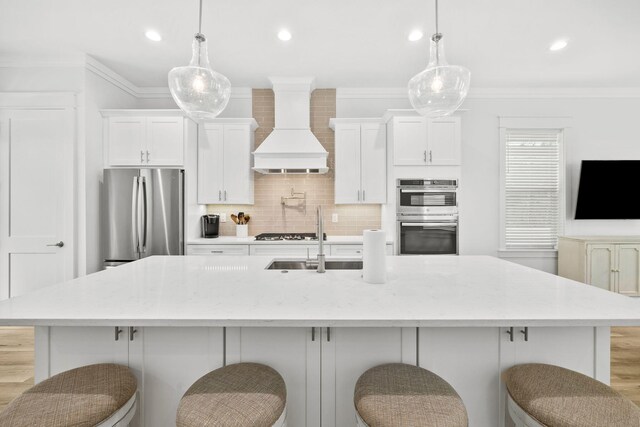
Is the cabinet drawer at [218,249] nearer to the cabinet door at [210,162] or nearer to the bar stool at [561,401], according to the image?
the cabinet door at [210,162]

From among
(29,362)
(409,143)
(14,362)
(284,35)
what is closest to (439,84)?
(284,35)

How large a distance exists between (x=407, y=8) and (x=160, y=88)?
3.33 metres

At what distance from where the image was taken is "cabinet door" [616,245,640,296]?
382cm

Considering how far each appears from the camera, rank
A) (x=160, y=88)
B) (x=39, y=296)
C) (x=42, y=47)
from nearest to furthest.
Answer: (x=39, y=296) < (x=42, y=47) < (x=160, y=88)

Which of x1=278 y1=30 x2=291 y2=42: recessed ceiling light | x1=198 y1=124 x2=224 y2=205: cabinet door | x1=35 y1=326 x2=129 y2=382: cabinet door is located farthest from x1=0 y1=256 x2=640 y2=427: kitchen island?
x1=198 y1=124 x2=224 y2=205: cabinet door

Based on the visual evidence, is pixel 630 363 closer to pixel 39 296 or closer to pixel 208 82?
pixel 208 82

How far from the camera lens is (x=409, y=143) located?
3.79m

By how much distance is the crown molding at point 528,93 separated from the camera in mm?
4285

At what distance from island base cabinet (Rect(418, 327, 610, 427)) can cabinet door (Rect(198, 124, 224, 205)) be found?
331cm

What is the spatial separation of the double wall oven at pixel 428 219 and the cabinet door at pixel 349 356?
8.00ft

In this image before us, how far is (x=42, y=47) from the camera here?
3.25 meters

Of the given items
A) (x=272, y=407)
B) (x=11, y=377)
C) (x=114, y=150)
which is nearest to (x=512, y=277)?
(x=272, y=407)

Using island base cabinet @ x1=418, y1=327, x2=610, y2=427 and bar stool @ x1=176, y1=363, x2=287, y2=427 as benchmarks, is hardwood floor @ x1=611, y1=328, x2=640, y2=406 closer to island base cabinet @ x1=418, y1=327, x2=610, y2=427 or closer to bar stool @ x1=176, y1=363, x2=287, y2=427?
island base cabinet @ x1=418, y1=327, x2=610, y2=427

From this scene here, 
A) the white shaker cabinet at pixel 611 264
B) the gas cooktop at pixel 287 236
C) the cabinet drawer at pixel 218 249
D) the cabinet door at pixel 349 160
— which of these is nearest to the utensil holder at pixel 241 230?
the gas cooktop at pixel 287 236
